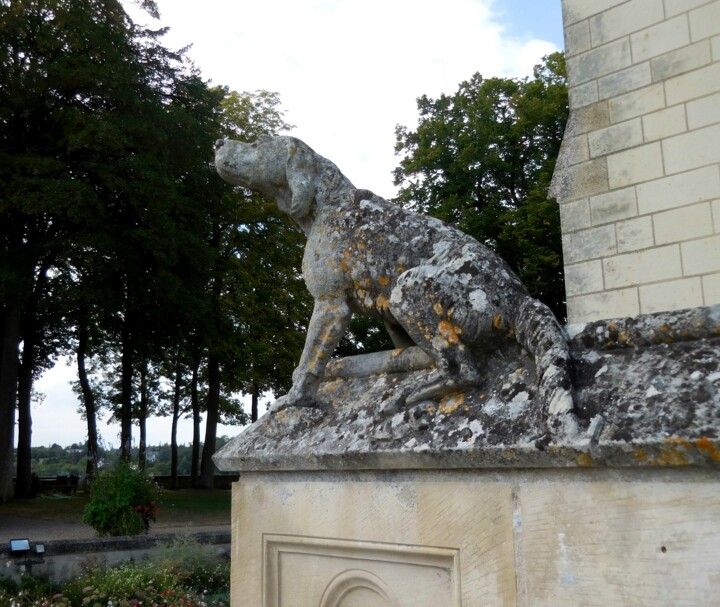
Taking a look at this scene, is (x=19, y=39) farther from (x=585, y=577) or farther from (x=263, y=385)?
(x=585, y=577)

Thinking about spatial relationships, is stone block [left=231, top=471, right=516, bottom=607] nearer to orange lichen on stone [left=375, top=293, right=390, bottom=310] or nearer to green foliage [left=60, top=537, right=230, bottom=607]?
orange lichen on stone [left=375, top=293, right=390, bottom=310]

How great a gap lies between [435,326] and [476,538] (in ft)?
2.54

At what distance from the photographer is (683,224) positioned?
22.4 ft

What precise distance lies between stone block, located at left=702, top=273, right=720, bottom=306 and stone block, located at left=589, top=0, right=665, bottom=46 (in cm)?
250

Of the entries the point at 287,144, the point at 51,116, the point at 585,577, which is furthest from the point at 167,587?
the point at 51,116

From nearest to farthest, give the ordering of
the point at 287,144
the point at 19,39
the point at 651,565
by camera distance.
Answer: the point at 651,565, the point at 287,144, the point at 19,39

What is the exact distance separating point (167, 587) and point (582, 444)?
7.26m

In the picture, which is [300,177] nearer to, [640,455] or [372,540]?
[372,540]

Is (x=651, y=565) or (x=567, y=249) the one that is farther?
(x=567, y=249)

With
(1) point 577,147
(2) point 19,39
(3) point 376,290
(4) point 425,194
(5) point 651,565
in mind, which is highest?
(2) point 19,39

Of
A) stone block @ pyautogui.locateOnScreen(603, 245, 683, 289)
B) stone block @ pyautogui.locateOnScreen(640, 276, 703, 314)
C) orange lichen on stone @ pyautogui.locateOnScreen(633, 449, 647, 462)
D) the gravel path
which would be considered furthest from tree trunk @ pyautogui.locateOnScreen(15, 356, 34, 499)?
orange lichen on stone @ pyautogui.locateOnScreen(633, 449, 647, 462)

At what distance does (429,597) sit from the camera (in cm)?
262

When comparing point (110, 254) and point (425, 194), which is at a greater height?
point (425, 194)

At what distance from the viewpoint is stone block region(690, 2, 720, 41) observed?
671cm
